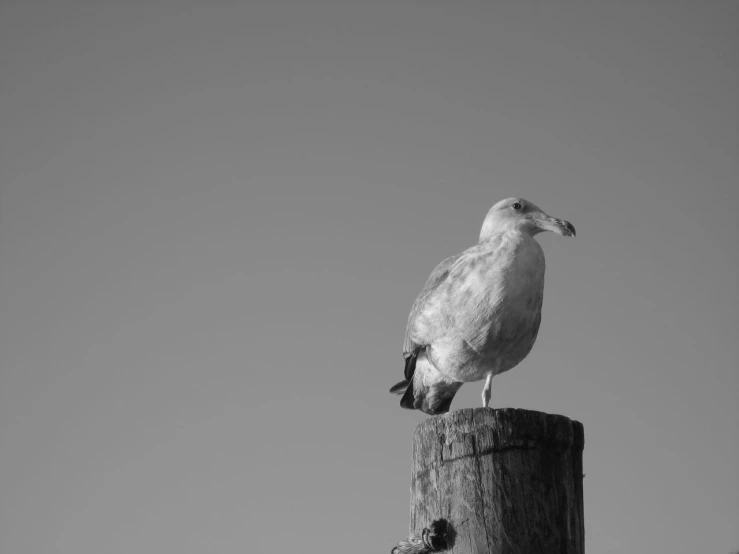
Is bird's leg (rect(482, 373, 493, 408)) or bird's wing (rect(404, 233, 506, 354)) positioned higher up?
bird's wing (rect(404, 233, 506, 354))

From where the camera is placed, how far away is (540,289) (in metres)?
6.59

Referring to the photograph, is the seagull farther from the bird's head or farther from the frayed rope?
the frayed rope

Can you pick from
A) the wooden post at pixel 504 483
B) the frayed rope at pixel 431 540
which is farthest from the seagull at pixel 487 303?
the frayed rope at pixel 431 540

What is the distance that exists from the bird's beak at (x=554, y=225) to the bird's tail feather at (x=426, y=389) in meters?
1.59

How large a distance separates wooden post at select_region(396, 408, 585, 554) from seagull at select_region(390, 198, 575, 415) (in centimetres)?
219

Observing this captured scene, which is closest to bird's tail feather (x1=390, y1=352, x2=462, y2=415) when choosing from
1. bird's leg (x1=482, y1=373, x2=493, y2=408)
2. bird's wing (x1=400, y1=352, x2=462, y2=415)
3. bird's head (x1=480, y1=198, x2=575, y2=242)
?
bird's wing (x1=400, y1=352, x2=462, y2=415)

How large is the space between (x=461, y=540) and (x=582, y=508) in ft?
2.22

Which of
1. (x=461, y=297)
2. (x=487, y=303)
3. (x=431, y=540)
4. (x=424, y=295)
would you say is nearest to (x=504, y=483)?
(x=431, y=540)

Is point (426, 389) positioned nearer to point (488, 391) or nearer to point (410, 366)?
point (410, 366)

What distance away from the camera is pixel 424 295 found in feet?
23.9

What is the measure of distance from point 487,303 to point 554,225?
3.85ft

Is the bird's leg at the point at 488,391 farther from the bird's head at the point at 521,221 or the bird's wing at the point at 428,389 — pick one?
the bird's head at the point at 521,221

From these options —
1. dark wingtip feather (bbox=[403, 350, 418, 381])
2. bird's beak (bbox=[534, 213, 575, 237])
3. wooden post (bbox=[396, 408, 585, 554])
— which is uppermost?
bird's beak (bbox=[534, 213, 575, 237])

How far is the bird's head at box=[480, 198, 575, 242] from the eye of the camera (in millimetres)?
7020
